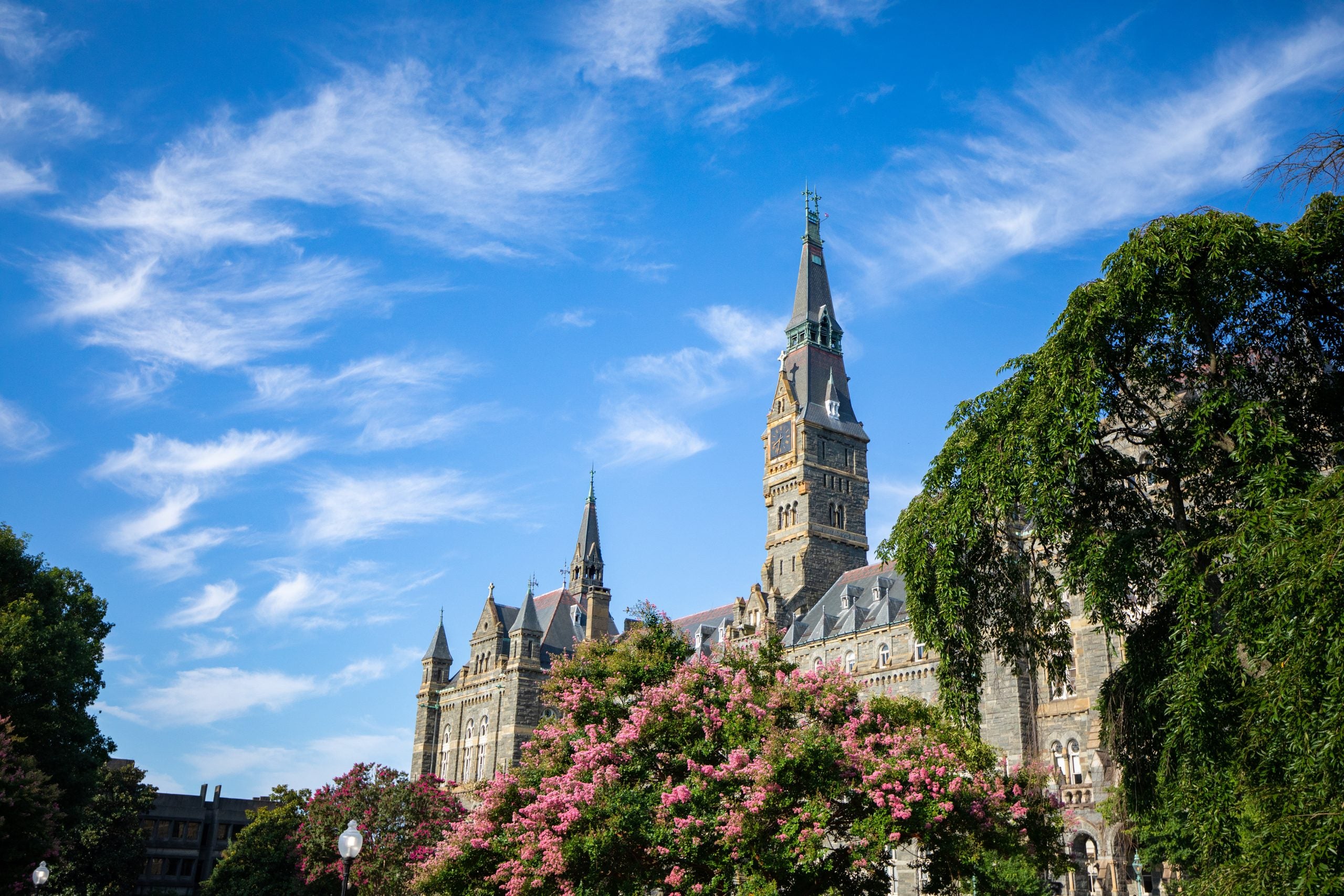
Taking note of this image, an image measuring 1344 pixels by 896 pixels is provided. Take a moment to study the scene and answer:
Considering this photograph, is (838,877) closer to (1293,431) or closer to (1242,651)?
(1242,651)

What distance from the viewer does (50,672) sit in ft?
109

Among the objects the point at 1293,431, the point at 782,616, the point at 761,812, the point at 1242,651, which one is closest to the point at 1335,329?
the point at 1293,431

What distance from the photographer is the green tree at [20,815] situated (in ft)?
84.8

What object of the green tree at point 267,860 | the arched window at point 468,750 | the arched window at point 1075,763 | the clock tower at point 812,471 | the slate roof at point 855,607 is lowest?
the green tree at point 267,860

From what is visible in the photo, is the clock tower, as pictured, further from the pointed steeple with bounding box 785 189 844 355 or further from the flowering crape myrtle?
the flowering crape myrtle

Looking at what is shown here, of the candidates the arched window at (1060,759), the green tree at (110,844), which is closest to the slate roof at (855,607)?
the arched window at (1060,759)

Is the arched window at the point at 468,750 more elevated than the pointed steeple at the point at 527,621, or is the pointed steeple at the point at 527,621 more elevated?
the pointed steeple at the point at 527,621

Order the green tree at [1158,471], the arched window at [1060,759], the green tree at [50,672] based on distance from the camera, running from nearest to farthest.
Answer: the green tree at [1158,471] < the green tree at [50,672] < the arched window at [1060,759]

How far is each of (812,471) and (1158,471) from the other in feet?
151

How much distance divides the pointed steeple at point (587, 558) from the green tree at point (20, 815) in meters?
48.7

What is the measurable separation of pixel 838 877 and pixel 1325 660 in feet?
45.4

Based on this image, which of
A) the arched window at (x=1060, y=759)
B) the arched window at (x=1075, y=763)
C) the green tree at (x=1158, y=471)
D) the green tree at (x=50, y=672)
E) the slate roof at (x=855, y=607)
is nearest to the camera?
the green tree at (x=1158, y=471)

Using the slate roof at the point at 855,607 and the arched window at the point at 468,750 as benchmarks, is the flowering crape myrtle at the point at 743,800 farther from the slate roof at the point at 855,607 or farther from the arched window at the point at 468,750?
the arched window at the point at 468,750

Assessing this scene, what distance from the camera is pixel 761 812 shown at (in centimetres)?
2202
